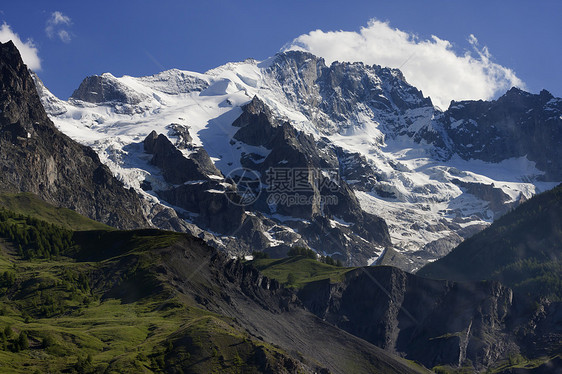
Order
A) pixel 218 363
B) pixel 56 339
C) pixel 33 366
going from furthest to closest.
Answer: pixel 218 363
pixel 56 339
pixel 33 366

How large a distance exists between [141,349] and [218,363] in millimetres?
19599

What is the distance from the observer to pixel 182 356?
193625 mm

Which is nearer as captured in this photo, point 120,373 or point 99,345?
point 120,373

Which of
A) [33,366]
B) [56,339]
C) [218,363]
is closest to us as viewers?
[33,366]

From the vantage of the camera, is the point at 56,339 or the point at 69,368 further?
the point at 56,339

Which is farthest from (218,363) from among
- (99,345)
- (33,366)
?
(33,366)

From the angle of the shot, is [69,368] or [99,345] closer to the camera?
[69,368]

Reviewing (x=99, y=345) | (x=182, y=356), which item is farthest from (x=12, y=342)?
(x=182, y=356)

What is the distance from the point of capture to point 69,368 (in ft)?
561

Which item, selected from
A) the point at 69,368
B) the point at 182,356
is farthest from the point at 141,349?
the point at 69,368

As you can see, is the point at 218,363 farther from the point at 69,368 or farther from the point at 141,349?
the point at 69,368

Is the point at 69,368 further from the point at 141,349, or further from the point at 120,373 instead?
the point at 141,349

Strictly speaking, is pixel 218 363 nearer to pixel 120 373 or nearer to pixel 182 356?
pixel 182 356

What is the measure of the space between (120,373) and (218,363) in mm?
30129
